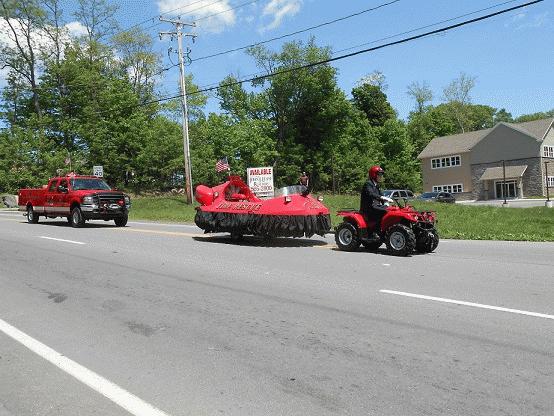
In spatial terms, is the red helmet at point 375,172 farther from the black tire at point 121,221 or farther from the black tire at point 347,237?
the black tire at point 121,221

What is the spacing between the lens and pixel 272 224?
12.7 metres

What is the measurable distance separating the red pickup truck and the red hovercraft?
290 inches

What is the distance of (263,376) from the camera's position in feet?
14.6

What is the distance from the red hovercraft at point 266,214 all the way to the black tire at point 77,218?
25.7ft

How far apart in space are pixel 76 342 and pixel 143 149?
43733mm

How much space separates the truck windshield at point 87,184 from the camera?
849 inches

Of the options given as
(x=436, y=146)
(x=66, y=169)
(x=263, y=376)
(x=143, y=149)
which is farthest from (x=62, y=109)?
(x=263, y=376)

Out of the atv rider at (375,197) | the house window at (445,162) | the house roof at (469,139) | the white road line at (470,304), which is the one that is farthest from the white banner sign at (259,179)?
the house window at (445,162)

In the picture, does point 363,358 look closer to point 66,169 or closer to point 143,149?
point 143,149

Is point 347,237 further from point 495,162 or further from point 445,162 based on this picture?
point 445,162

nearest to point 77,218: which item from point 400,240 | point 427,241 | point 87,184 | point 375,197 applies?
point 87,184

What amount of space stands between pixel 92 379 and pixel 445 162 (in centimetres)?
6420

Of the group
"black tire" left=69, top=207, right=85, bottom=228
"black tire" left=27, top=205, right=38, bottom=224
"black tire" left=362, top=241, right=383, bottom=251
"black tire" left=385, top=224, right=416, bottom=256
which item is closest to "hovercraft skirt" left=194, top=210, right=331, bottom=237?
"black tire" left=362, top=241, right=383, bottom=251

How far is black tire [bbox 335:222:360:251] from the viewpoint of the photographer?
1162 centimetres
